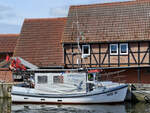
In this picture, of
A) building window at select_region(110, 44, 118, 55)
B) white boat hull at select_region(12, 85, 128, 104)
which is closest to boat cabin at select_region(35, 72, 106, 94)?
white boat hull at select_region(12, 85, 128, 104)

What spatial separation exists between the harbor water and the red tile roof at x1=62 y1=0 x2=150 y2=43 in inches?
310

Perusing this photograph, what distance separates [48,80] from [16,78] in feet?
20.5

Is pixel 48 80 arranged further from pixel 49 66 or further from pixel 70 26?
pixel 70 26

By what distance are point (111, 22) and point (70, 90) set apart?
977 cm

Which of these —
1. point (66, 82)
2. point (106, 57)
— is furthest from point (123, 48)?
point (66, 82)

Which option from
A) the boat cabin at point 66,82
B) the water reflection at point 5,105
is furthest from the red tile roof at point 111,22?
the water reflection at point 5,105

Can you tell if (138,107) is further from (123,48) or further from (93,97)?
(123,48)

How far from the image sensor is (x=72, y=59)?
34.2 meters

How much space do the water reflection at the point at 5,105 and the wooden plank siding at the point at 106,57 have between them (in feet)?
25.0

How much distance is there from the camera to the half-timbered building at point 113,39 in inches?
1275

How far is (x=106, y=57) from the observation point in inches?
1305

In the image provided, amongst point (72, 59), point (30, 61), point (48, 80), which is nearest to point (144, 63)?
point (72, 59)

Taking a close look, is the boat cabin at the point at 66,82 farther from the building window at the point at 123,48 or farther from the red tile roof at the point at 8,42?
the red tile roof at the point at 8,42

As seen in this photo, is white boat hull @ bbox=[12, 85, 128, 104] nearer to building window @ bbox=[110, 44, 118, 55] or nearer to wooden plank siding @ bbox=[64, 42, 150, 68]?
wooden plank siding @ bbox=[64, 42, 150, 68]
